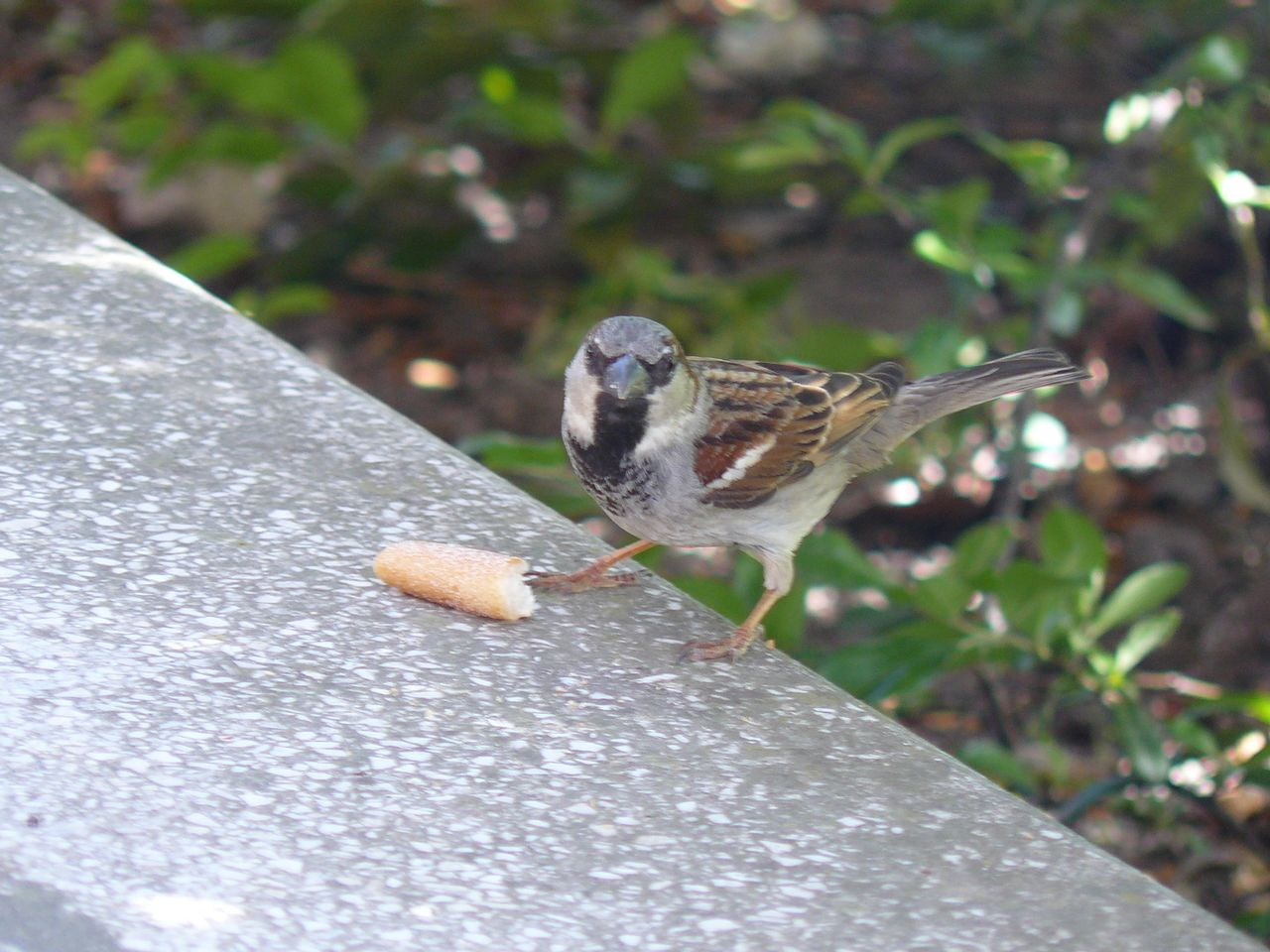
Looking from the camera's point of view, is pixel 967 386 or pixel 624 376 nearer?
pixel 624 376

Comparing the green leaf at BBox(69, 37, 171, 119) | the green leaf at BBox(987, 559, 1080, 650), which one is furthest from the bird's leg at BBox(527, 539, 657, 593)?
the green leaf at BBox(69, 37, 171, 119)

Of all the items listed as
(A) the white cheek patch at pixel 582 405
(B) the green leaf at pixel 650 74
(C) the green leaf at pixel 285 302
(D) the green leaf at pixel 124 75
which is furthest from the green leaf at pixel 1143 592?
(D) the green leaf at pixel 124 75

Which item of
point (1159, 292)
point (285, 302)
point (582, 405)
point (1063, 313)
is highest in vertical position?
point (1159, 292)

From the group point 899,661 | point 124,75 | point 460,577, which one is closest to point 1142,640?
point 899,661

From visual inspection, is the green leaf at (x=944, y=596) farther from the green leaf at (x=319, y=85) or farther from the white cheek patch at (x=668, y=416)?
the green leaf at (x=319, y=85)

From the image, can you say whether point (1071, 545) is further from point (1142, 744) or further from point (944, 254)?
point (944, 254)

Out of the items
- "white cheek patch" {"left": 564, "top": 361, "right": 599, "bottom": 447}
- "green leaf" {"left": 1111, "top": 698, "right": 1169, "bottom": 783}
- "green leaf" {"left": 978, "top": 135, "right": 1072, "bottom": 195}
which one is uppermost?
Result: "green leaf" {"left": 978, "top": 135, "right": 1072, "bottom": 195}

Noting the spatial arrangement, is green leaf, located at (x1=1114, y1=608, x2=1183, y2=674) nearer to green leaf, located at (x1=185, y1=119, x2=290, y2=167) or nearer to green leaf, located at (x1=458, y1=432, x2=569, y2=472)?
green leaf, located at (x1=458, y1=432, x2=569, y2=472)
